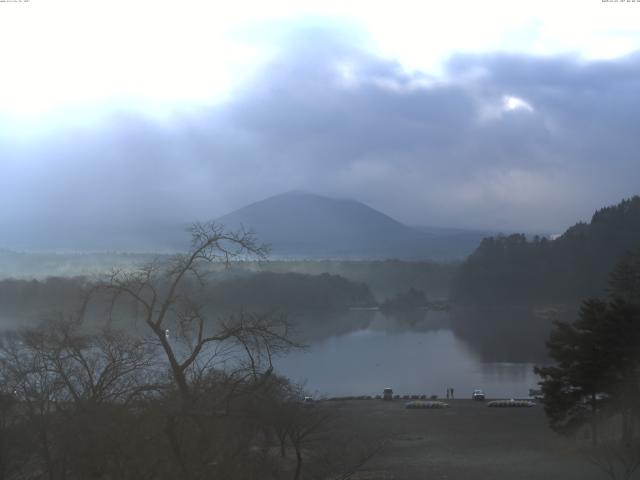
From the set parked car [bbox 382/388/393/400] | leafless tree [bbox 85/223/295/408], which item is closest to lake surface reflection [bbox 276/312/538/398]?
parked car [bbox 382/388/393/400]

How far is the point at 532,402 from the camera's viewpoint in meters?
20.2

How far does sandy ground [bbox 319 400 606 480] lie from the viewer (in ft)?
36.1

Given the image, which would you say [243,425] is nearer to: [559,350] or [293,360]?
[559,350]

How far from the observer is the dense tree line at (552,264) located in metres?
58.6

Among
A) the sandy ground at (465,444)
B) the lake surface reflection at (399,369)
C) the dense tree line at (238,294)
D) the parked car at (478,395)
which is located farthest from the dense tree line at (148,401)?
the parked car at (478,395)

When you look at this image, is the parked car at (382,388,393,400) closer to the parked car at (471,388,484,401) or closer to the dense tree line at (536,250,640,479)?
the parked car at (471,388,484,401)

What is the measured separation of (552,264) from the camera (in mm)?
62062

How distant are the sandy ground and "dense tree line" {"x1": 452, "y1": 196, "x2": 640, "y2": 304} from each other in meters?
40.7

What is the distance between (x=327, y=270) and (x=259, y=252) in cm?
5390

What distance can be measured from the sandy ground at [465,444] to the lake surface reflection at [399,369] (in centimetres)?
262

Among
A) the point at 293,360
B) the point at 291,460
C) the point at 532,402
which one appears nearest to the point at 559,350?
the point at 291,460

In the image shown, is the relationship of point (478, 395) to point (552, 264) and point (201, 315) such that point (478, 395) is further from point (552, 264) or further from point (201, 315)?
point (552, 264)

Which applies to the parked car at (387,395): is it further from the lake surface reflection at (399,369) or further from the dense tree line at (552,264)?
the dense tree line at (552,264)

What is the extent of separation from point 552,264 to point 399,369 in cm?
3846
